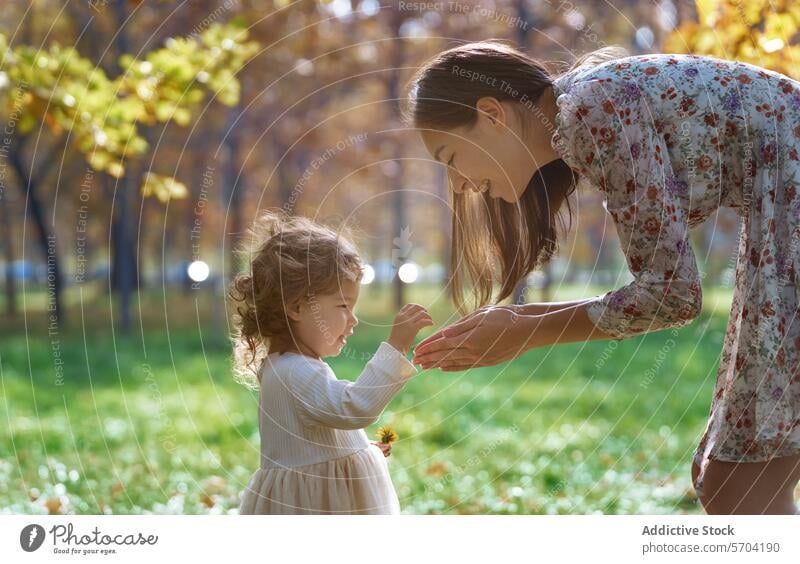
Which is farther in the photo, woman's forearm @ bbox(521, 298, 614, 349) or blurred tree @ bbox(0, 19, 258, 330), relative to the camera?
blurred tree @ bbox(0, 19, 258, 330)

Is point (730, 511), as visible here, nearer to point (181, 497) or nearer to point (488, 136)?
point (488, 136)

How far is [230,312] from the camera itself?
10.5 ft

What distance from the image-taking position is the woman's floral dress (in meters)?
2.27

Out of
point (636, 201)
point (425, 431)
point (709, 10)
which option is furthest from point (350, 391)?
point (425, 431)

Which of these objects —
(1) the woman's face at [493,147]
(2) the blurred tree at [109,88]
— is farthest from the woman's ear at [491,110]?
(2) the blurred tree at [109,88]

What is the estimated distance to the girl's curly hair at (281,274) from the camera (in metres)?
2.79

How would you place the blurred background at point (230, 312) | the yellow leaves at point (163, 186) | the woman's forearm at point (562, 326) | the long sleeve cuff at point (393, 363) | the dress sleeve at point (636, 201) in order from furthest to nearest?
the yellow leaves at point (163, 186) < the blurred background at point (230, 312) < the long sleeve cuff at point (393, 363) < the woman's forearm at point (562, 326) < the dress sleeve at point (636, 201)

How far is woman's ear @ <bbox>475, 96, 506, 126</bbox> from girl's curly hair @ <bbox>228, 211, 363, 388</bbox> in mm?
559

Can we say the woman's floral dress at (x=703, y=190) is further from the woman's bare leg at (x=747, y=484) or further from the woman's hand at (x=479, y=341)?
the woman's hand at (x=479, y=341)

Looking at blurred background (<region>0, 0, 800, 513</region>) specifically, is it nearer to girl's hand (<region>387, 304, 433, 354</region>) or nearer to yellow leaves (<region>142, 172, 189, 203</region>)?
yellow leaves (<region>142, 172, 189, 203</region>)

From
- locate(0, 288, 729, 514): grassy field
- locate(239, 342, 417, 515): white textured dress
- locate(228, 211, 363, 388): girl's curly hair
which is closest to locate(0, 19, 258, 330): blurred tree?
locate(0, 288, 729, 514): grassy field

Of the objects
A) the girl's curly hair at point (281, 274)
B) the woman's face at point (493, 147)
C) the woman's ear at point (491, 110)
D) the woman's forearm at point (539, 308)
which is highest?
the woman's ear at point (491, 110)

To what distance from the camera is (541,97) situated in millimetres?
2572

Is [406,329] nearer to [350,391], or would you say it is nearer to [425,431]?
[350,391]
